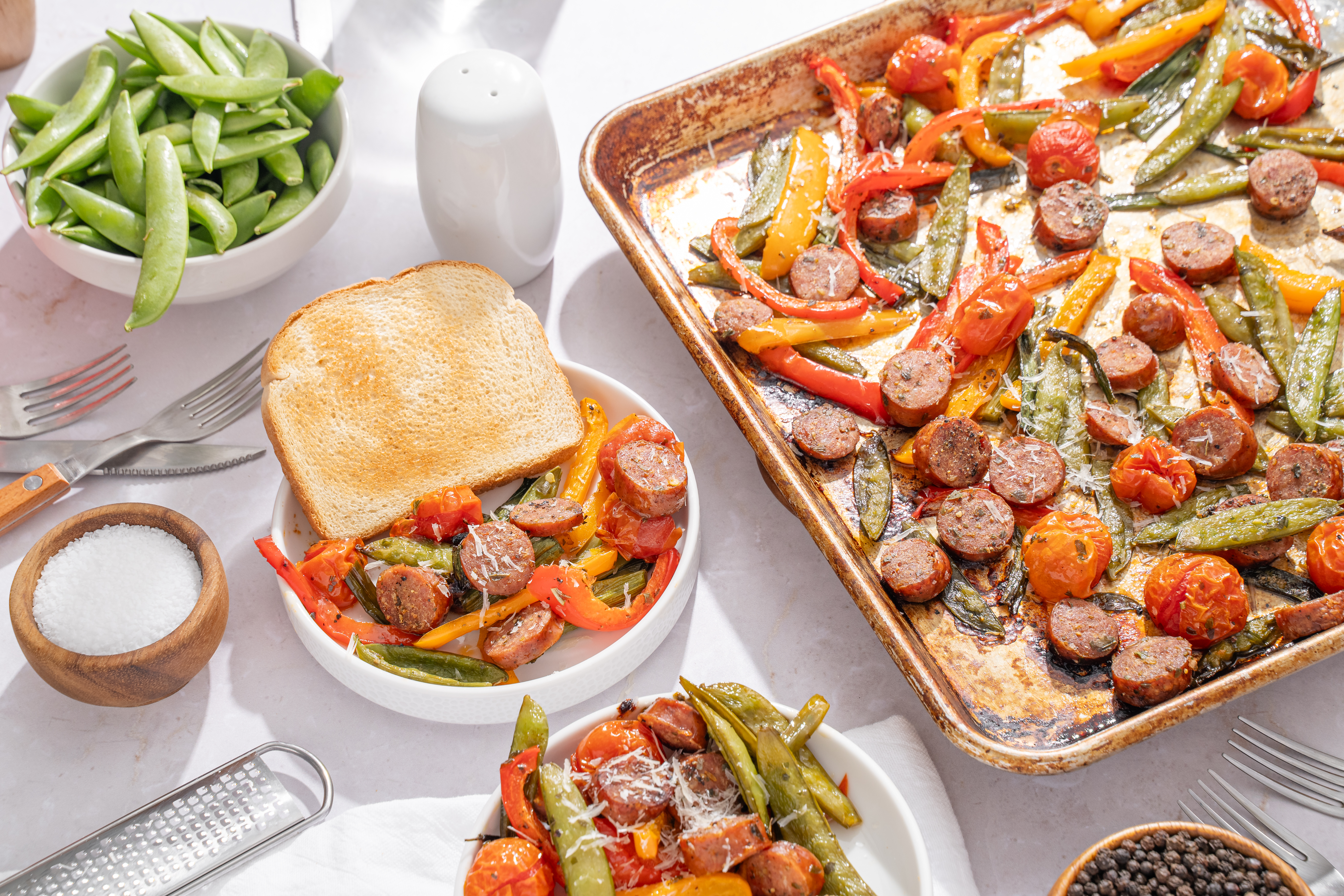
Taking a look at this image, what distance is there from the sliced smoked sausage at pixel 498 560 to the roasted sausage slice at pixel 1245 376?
2.37m

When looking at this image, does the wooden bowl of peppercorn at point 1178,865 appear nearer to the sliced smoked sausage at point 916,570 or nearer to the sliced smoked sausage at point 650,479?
the sliced smoked sausage at point 916,570

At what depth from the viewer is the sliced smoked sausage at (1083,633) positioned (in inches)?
108

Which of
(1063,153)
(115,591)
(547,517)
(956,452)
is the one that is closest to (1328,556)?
(956,452)

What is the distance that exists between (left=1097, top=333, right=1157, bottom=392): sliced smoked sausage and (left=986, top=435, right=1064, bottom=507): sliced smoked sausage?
0.38 meters

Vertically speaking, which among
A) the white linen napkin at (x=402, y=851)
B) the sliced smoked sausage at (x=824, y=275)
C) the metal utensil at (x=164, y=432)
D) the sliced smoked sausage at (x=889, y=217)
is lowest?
the white linen napkin at (x=402, y=851)

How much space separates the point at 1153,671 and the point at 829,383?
4.30 ft

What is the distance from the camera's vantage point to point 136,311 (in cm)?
315

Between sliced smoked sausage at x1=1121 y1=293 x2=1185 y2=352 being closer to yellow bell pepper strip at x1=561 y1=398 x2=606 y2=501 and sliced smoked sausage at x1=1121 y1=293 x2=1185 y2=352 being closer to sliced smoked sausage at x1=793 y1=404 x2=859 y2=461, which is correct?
sliced smoked sausage at x1=793 y1=404 x2=859 y2=461

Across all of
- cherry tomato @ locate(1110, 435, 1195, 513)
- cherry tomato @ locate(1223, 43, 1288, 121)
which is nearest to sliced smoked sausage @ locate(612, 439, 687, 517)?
cherry tomato @ locate(1110, 435, 1195, 513)

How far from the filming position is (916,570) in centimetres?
284

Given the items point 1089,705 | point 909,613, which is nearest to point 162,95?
point 909,613

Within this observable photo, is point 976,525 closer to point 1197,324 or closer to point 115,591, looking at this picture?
point 1197,324

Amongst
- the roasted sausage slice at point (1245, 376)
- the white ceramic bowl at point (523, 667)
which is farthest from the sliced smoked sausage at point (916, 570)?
the roasted sausage slice at point (1245, 376)

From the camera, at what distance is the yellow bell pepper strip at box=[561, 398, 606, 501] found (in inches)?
128
